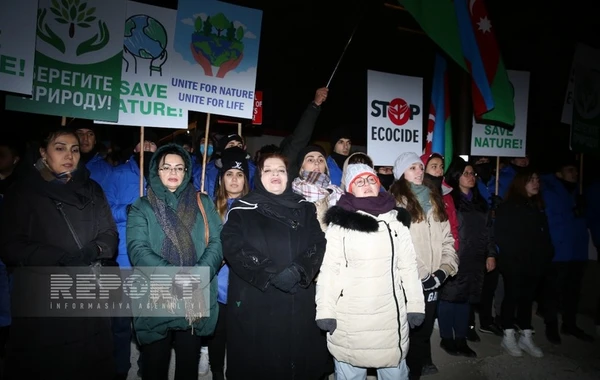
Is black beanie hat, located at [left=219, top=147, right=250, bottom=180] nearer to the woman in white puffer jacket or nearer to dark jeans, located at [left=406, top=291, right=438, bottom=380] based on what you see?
the woman in white puffer jacket

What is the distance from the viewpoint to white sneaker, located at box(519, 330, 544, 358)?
4312mm

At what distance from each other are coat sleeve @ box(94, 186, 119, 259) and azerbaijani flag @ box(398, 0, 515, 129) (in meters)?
4.08

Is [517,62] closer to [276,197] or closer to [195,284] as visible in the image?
[276,197]

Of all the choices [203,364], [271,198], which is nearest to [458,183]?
[271,198]

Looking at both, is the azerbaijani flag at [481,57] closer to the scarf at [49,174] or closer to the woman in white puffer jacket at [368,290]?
the woman in white puffer jacket at [368,290]

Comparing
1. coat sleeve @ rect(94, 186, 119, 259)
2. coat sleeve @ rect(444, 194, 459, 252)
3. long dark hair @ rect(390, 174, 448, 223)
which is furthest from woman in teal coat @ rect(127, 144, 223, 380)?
coat sleeve @ rect(444, 194, 459, 252)

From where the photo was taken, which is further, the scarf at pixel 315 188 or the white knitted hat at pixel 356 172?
the scarf at pixel 315 188

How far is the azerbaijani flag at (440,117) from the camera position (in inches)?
218

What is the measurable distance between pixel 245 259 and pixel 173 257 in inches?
23.3

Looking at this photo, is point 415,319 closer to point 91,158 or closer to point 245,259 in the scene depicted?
point 245,259

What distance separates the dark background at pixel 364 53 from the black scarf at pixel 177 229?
5.43m

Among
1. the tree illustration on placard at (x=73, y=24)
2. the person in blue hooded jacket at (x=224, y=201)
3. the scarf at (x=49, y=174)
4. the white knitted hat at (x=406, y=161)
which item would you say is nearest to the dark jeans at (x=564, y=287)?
the white knitted hat at (x=406, y=161)

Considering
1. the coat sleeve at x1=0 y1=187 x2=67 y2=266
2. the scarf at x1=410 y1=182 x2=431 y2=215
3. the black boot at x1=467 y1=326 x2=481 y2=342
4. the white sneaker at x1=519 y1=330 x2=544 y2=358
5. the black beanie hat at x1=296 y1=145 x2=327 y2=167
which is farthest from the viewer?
the black boot at x1=467 y1=326 x2=481 y2=342

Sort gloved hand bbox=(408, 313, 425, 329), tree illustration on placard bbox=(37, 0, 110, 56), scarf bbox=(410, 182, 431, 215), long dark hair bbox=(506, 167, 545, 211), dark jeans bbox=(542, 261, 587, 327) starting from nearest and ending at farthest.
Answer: gloved hand bbox=(408, 313, 425, 329), tree illustration on placard bbox=(37, 0, 110, 56), scarf bbox=(410, 182, 431, 215), long dark hair bbox=(506, 167, 545, 211), dark jeans bbox=(542, 261, 587, 327)
